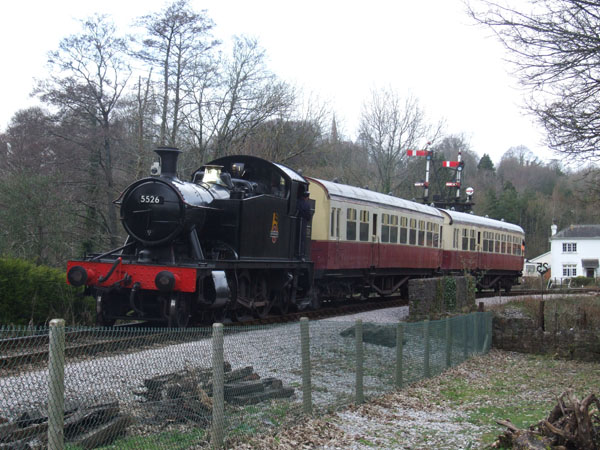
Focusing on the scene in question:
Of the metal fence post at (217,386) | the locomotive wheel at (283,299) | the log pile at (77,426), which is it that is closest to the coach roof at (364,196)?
the locomotive wheel at (283,299)

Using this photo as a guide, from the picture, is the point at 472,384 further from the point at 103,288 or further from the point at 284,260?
the point at 103,288

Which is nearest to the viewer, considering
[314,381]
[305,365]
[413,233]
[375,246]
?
[305,365]

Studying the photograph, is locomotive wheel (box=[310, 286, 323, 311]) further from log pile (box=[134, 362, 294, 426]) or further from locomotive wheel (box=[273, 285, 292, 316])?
log pile (box=[134, 362, 294, 426])

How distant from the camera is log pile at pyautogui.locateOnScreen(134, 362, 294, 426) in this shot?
224 inches

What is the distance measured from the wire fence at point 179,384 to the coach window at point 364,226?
10.6 m

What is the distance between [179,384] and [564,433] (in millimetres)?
3581

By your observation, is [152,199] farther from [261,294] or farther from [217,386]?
[217,386]

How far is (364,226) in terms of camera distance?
20000 millimetres

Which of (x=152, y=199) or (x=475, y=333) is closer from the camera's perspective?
(x=152, y=199)

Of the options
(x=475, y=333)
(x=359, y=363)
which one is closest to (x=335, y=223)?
(x=475, y=333)

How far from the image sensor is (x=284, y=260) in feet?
49.2

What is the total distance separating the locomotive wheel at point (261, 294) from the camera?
14.6 m

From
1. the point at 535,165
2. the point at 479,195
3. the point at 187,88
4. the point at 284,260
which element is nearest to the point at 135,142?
the point at 187,88

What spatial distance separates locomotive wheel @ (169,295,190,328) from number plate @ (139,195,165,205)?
6.31ft
